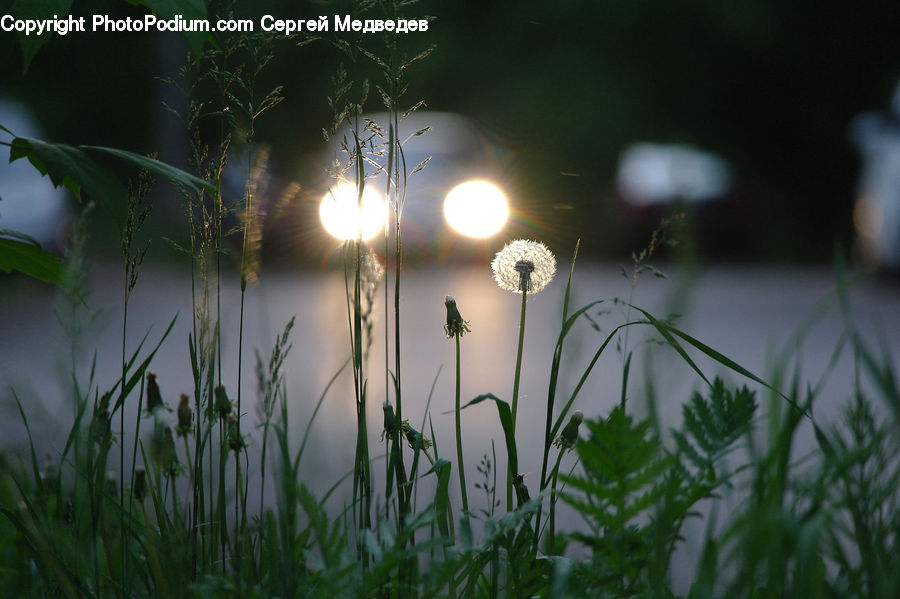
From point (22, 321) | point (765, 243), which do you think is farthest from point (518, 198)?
point (22, 321)

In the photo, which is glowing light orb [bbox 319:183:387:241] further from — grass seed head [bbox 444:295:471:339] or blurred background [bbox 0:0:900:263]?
blurred background [bbox 0:0:900:263]

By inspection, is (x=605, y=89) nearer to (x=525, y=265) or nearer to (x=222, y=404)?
(x=525, y=265)

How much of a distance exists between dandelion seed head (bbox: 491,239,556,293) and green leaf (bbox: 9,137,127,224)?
63 centimetres

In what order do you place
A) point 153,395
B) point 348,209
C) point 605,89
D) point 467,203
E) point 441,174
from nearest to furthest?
point 348,209, point 153,395, point 467,203, point 441,174, point 605,89

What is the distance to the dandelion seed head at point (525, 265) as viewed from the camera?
→ 5.07ft

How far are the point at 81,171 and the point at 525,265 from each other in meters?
0.71

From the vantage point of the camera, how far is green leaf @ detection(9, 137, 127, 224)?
4.02 feet

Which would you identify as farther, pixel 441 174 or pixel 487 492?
pixel 441 174

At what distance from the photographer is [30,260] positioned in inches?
55.2

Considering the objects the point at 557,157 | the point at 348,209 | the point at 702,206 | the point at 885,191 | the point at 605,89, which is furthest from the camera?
the point at 557,157

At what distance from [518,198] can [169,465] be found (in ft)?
34.5

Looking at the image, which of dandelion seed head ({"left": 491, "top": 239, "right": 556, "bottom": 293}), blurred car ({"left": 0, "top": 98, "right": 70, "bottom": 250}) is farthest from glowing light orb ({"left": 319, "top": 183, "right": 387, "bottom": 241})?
blurred car ({"left": 0, "top": 98, "right": 70, "bottom": 250})

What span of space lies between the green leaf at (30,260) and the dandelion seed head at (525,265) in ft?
2.32

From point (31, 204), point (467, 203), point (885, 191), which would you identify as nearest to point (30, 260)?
point (467, 203)
